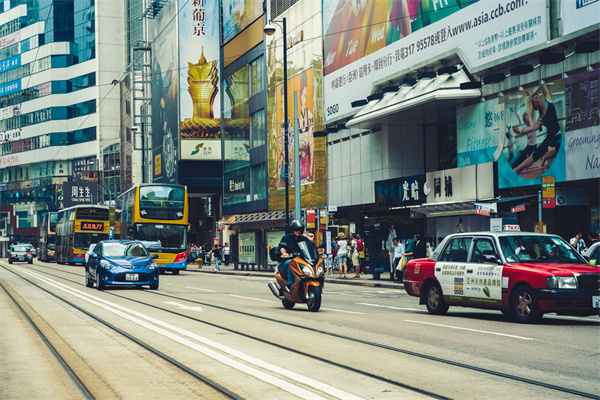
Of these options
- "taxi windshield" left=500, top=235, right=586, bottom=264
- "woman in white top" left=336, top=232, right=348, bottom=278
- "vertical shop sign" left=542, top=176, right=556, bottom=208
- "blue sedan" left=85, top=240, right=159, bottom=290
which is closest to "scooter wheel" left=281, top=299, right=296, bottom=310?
"taxi windshield" left=500, top=235, right=586, bottom=264

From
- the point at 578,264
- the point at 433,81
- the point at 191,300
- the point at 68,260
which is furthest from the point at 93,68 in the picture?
the point at 578,264

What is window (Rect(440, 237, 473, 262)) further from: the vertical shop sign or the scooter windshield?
the vertical shop sign

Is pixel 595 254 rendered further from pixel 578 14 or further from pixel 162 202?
pixel 162 202

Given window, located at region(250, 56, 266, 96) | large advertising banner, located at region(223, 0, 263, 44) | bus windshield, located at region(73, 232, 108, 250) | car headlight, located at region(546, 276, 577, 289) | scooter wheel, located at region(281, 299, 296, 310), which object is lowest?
scooter wheel, located at region(281, 299, 296, 310)

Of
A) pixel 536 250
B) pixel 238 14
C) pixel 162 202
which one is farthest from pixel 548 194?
pixel 238 14

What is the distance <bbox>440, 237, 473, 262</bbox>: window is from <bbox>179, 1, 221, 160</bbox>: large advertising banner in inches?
2249

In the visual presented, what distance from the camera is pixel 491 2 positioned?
1193 inches

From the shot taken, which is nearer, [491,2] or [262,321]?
[262,321]

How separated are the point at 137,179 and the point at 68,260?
34665 mm

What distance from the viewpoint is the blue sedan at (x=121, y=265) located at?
25.9 m

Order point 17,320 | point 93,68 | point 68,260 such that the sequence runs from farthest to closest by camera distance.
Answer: point 93,68, point 68,260, point 17,320

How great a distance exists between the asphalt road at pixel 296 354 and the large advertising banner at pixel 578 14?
11.3 meters

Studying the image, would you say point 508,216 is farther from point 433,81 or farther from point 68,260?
point 68,260

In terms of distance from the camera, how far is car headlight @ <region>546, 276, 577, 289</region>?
45.7 feet
